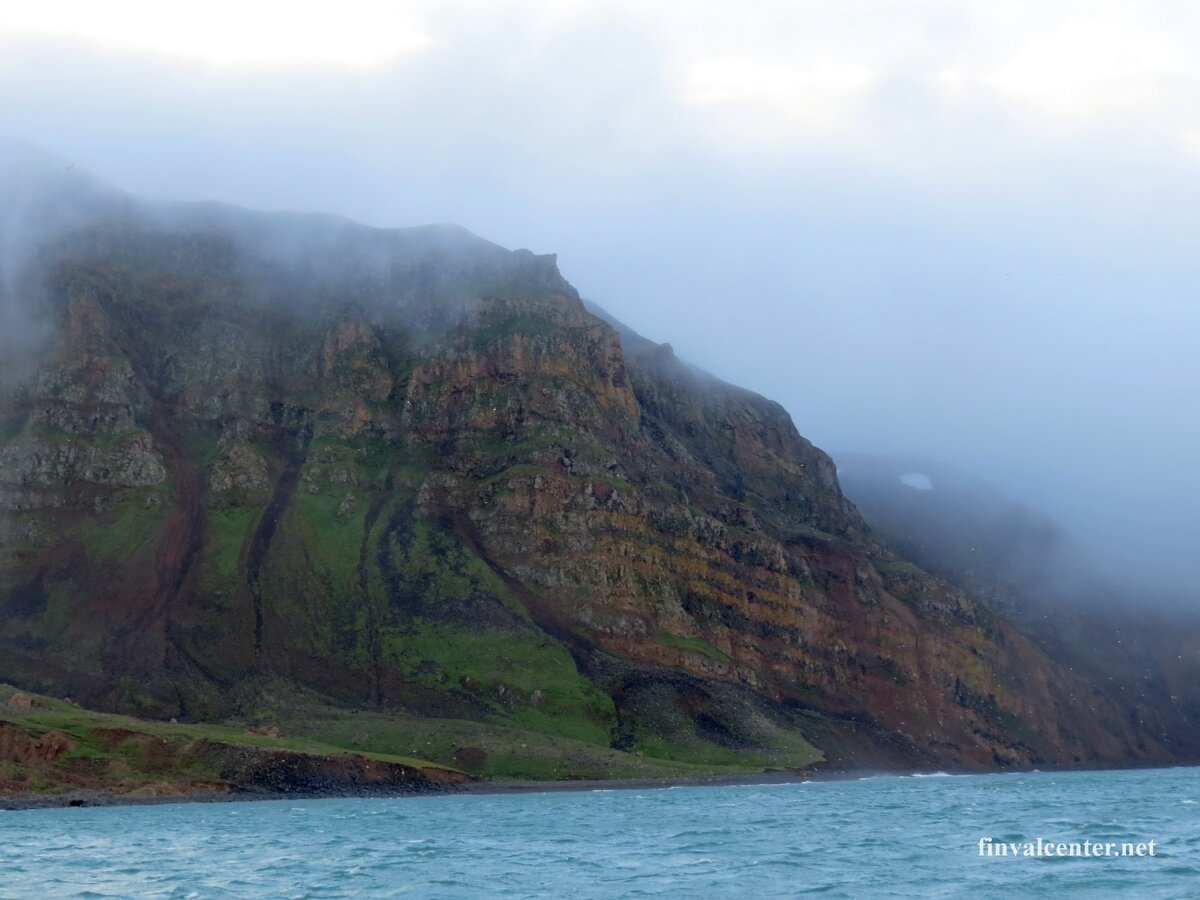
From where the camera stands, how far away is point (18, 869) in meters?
69.8

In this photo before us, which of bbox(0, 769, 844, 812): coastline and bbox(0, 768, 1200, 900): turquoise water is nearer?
bbox(0, 768, 1200, 900): turquoise water

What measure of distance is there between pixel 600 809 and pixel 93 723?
6720 cm

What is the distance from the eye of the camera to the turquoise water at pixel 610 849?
60.4 m

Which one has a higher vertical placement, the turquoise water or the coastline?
the turquoise water

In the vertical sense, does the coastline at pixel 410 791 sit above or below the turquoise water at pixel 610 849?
below

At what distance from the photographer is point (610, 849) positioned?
79188mm

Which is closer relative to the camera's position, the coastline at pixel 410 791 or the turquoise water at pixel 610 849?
the turquoise water at pixel 610 849

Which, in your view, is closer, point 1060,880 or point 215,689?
point 1060,880

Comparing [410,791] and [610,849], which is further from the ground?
[610,849]

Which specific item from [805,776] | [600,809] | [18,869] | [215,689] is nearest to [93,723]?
[215,689]

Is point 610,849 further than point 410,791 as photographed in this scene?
No

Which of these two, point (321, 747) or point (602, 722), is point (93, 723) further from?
point (602, 722)

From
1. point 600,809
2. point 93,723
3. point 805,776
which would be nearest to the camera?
point 600,809

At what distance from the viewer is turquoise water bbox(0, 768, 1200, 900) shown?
60.4m
